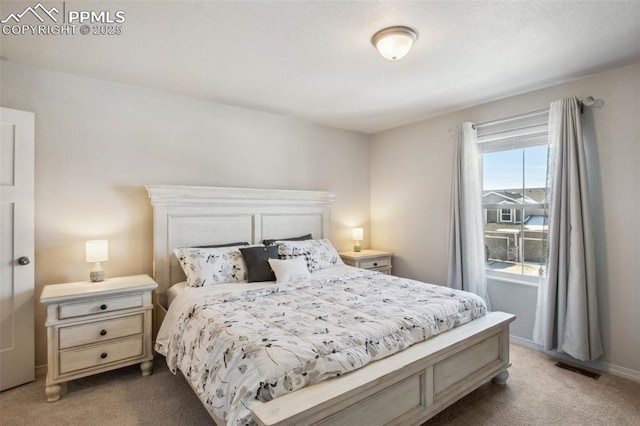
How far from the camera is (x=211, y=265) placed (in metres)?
2.82

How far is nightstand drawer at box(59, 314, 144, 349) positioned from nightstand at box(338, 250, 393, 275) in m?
2.35

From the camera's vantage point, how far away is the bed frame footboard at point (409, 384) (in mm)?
1372

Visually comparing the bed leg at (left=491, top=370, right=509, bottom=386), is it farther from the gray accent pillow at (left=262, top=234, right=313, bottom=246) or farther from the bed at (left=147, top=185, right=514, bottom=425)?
the gray accent pillow at (left=262, top=234, right=313, bottom=246)

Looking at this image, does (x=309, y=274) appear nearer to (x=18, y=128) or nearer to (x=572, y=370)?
(x=572, y=370)

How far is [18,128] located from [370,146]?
152 inches

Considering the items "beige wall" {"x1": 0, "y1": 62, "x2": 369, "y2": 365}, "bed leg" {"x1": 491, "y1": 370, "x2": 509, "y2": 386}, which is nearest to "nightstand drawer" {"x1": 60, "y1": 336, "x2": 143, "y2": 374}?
"beige wall" {"x1": 0, "y1": 62, "x2": 369, "y2": 365}

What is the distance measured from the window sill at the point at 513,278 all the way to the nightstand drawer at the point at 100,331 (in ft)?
11.1

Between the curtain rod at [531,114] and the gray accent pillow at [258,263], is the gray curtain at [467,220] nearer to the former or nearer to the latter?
the curtain rod at [531,114]

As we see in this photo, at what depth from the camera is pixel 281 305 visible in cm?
226

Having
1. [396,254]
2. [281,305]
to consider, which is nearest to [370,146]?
[396,254]

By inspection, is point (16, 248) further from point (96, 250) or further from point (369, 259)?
point (369, 259)

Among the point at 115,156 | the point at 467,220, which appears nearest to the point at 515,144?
the point at 467,220

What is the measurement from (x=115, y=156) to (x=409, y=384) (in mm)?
2975

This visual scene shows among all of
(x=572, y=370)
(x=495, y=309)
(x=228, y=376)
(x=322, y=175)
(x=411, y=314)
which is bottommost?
(x=572, y=370)
